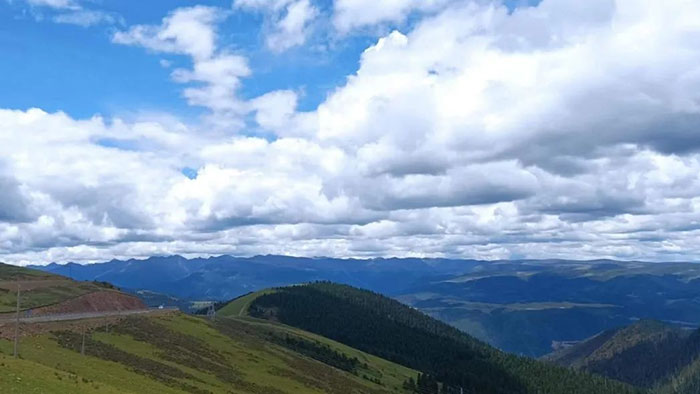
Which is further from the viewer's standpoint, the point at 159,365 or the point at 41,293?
the point at 41,293

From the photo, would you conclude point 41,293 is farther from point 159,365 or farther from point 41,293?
point 159,365

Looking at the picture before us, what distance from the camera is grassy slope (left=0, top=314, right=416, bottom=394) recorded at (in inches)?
2203

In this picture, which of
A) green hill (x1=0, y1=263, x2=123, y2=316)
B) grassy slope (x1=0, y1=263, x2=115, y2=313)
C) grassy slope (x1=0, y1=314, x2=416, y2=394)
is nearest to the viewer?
grassy slope (x1=0, y1=314, x2=416, y2=394)

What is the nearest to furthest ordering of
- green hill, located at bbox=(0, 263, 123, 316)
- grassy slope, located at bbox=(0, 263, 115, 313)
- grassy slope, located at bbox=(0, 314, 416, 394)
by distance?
grassy slope, located at bbox=(0, 314, 416, 394) < green hill, located at bbox=(0, 263, 123, 316) < grassy slope, located at bbox=(0, 263, 115, 313)

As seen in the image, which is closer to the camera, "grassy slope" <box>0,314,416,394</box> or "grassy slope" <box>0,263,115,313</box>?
"grassy slope" <box>0,314,416,394</box>

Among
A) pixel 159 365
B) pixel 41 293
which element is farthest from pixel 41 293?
pixel 159 365

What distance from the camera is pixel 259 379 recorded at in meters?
101

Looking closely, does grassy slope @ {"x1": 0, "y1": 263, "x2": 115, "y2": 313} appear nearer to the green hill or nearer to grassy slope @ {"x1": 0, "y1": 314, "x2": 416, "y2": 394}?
the green hill

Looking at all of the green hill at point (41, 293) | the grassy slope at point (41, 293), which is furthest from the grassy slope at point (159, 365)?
the grassy slope at point (41, 293)

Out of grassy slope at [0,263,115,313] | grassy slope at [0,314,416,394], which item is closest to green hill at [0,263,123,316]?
grassy slope at [0,263,115,313]

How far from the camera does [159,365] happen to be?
3278 inches

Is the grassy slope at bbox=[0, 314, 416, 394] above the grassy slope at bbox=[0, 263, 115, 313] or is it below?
below

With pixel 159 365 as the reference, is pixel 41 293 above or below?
above

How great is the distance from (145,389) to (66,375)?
970 cm
